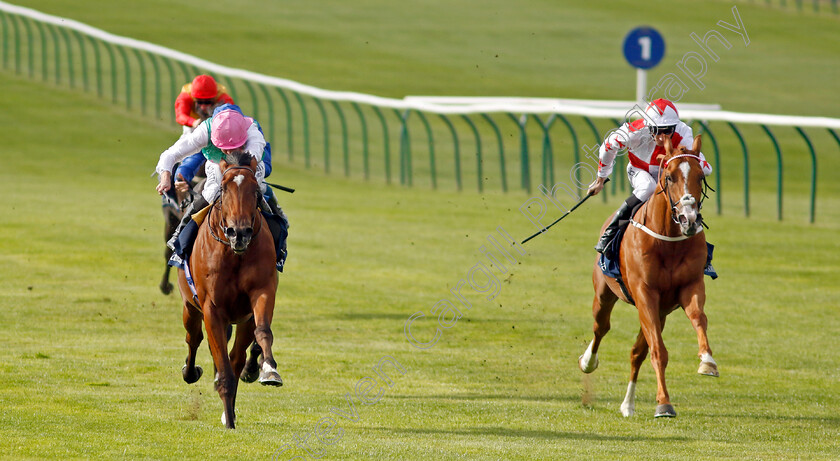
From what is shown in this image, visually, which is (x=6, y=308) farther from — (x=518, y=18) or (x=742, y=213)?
(x=518, y=18)

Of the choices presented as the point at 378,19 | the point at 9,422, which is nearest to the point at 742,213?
the point at 9,422

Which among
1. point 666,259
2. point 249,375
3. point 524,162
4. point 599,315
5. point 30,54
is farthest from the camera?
point 30,54

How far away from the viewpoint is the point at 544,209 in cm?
1980

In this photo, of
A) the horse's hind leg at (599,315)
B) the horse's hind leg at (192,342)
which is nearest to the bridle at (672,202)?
the horse's hind leg at (599,315)

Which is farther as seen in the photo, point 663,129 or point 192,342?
point 192,342

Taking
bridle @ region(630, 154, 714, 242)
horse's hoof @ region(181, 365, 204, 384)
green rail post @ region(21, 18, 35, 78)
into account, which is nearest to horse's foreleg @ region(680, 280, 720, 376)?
bridle @ region(630, 154, 714, 242)

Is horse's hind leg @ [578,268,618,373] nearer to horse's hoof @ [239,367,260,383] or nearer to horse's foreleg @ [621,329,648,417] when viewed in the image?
horse's foreleg @ [621,329,648,417]

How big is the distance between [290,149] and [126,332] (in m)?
14.9

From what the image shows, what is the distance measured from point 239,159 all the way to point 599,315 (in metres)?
2.91

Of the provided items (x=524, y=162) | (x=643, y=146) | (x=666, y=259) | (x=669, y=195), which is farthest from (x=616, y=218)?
(x=524, y=162)

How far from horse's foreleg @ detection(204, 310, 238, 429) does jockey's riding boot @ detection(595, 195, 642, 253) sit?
2.60 meters

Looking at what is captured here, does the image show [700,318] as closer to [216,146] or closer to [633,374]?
[633,374]

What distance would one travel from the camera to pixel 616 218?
8.71m

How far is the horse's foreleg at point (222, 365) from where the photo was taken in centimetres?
756
